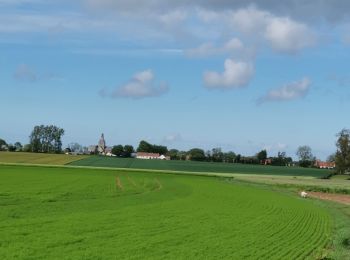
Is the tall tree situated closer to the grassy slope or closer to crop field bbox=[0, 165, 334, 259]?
the grassy slope

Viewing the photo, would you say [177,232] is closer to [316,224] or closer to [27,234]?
[27,234]

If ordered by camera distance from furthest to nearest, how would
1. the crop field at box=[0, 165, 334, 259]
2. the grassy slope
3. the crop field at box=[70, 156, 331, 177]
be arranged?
1. the crop field at box=[70, 156, 331, 177]
2. the grassy slope
3. the crop field at box=[0, 165, 334, 259]

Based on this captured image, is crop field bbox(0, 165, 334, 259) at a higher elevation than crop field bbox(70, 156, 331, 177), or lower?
lower

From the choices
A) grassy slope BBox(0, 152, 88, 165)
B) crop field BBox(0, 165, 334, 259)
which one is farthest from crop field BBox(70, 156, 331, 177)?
crop field BBox(0, 165, 334, 259)

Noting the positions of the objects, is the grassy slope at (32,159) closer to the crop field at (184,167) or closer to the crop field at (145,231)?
the crop field at (184,167)

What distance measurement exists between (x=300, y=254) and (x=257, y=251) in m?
1.67

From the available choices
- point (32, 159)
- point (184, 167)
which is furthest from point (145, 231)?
point (184, 167)

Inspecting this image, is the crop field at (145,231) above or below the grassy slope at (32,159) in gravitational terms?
below

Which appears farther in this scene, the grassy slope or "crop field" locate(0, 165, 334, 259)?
the grassy slope

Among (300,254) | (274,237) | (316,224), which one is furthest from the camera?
(316,224)

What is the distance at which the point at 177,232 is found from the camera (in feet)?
86.5

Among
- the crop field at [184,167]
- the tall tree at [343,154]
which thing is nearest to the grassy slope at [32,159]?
the crop field at [184,167]

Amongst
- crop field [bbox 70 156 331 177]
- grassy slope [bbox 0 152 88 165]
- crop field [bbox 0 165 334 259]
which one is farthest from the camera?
crop field [bbox 70 156 331 177]

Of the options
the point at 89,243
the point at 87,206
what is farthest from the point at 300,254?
the point at 87,206
